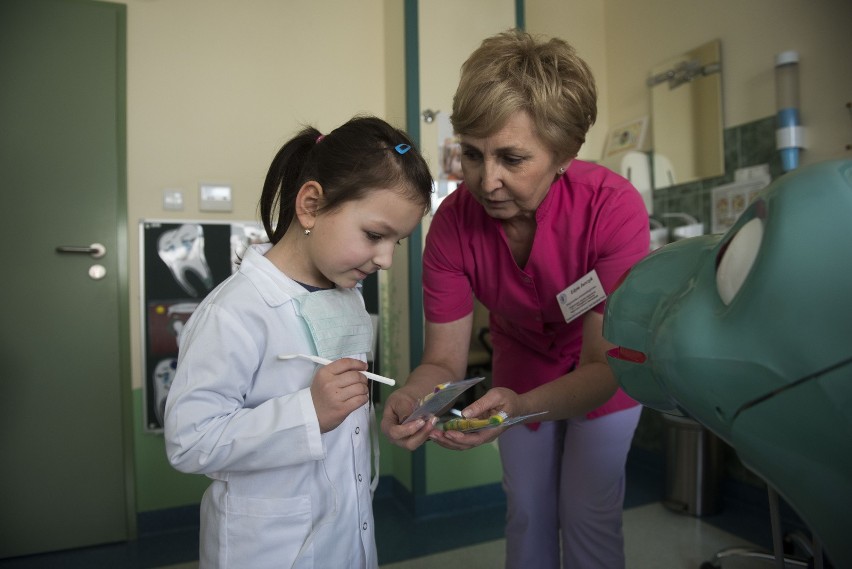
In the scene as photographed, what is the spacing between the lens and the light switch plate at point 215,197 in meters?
2.70

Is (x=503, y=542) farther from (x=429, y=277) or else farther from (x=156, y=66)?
(x=156, y=66)

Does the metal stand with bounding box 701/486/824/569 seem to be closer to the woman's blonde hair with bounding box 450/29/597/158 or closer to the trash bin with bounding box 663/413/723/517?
the trash bin with bounding box 663/413/723/517

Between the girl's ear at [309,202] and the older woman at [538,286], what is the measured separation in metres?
0.32

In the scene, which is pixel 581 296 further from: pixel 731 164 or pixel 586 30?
pixel 586 30

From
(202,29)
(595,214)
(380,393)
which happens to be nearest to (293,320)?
(595,214)

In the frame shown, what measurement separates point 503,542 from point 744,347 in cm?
221

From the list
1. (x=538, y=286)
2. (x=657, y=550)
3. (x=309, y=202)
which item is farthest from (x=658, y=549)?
(x=309, y=202)

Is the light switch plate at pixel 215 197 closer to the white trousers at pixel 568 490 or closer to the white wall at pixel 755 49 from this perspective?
the white trousers at pixel 568 490

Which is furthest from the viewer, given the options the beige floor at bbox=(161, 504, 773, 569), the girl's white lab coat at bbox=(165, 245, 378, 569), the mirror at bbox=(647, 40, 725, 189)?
the mirror at bbox=(647, 40, 725, 189)

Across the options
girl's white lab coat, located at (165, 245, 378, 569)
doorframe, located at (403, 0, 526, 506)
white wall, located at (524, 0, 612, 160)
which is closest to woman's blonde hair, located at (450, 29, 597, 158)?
girl's white lab coat, located at (165, 245, 378, 569)

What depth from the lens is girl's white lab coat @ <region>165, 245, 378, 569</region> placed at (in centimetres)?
92

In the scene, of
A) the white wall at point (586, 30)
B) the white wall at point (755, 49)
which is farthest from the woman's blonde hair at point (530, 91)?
the white wall at point (586, 30)

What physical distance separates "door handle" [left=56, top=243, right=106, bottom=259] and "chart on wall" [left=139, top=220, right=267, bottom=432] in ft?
0.52

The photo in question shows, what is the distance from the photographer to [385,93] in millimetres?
3096
